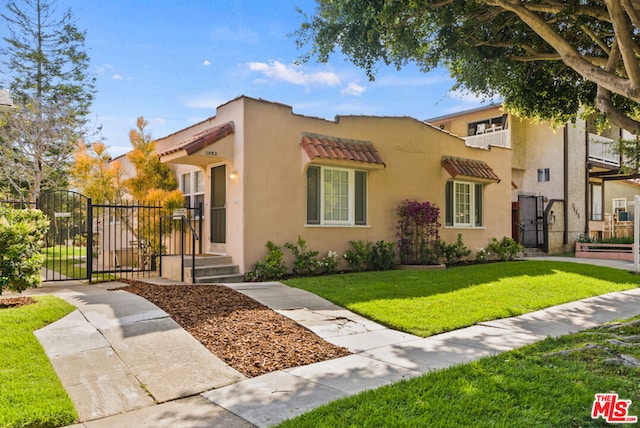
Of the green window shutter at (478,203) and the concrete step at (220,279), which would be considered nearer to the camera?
the concrete step at (220,279)

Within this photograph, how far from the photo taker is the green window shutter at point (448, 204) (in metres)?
15.0

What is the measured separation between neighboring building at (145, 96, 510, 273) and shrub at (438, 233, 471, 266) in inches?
11.0

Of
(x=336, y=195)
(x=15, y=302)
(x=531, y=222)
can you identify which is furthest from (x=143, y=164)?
(x=531, y=222)

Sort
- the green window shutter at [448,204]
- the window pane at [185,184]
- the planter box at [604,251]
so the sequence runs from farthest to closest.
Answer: the planter box at [604,251], the green window shutter at [448,204], the window pane at [185,184]

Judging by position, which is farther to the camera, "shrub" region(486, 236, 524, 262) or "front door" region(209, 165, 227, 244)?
"shrub" region(486, 236, 524, 262)

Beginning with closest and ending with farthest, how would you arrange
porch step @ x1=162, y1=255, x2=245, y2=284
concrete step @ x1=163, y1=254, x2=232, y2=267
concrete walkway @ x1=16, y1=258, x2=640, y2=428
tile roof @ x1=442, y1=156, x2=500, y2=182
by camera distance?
concrete walkway @ x1=16, y1=258, x2=640, y2=428 < porch step @ x1=162, y1=255, x2=245, y2=284 < concrete step @ x1=163, y1=254, x2=232, y2=267 < tile roof @ x1=442, y1=156, x2=500, y2=182

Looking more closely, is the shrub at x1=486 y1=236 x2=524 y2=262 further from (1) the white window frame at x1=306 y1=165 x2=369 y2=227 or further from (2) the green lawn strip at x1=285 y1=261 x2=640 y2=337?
(1) the white window frame at x1=306 y1=165 x2=369 y2=227

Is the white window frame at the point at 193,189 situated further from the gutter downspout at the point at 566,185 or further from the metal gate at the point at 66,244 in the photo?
the gutter downspout at the point at 566,185

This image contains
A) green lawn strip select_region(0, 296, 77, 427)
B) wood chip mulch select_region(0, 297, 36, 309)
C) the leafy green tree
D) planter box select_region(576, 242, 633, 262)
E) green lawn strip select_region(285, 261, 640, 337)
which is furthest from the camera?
the leafy green tree

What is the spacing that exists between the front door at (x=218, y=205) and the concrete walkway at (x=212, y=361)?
3.85m

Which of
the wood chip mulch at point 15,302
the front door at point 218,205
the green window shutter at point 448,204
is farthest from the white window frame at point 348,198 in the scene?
the wood chip mulch at point 15,302

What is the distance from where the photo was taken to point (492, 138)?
20562 millimetres
